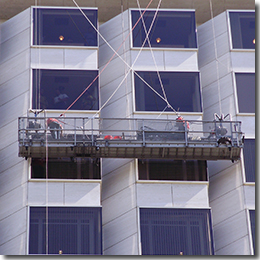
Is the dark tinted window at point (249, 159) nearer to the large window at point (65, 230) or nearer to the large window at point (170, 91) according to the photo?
the large window at point (170, 91)

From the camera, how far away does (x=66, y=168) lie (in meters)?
31.4

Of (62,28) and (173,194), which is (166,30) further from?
(173,194)

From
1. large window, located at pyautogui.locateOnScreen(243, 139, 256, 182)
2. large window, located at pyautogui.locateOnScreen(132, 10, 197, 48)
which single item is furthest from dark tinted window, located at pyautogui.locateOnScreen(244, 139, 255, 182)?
large window, located at pyautogui.locateOnScreen(132, 10, 197, 48)

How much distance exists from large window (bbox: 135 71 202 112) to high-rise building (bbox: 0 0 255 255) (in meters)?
0.06

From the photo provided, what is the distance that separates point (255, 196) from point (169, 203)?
3.81m

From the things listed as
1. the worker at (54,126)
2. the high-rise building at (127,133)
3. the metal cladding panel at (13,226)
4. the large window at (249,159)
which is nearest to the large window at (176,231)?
the high-rise building at (127,133)

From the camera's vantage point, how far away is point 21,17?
35.8 metres

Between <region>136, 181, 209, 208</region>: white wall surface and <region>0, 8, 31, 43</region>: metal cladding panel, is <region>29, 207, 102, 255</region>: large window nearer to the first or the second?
<region>136, 181, 209, 208</region>: white wall surface

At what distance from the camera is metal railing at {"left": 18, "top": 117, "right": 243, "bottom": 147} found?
30.4 metres

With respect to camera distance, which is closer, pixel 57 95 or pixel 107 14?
pixel 57 95

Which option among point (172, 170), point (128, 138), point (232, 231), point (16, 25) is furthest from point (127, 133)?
point (16, 25)

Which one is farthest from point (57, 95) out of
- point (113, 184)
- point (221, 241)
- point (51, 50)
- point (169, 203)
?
point (221, 241)

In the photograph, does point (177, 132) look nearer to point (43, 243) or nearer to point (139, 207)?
point (139, 207)

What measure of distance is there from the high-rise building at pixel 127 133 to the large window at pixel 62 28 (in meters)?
0.05
